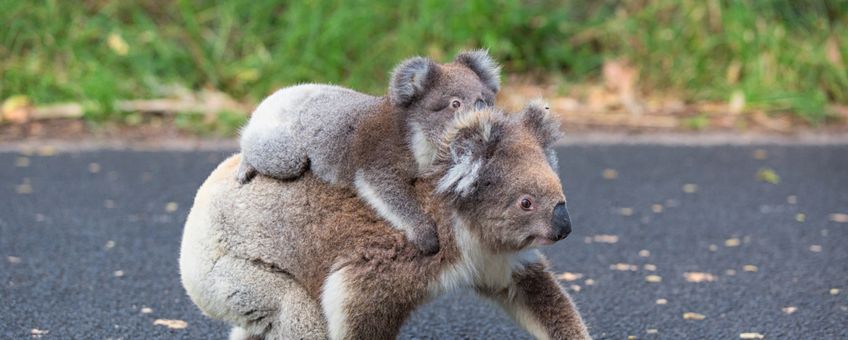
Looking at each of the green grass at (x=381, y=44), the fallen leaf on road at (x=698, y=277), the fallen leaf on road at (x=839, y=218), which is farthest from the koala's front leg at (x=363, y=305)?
the green grass at (x=381, y=44)

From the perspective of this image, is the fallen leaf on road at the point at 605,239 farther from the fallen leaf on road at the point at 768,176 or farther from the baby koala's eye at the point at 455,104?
the baby koala's eye at the point at 455,104

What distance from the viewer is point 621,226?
630 centimetres

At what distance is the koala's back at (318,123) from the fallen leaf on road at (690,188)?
3795 mm

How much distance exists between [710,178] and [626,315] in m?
3.07

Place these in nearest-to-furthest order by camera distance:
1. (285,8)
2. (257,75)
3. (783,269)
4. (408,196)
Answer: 1. (408,196)
2. (783,269)
3. (257,75)
4. (285,8)

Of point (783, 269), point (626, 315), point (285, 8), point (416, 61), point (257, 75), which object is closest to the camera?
point (416, 61)

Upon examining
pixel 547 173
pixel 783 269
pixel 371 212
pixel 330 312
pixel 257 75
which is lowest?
pixel 257 75

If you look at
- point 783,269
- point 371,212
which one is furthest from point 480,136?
point 783,269

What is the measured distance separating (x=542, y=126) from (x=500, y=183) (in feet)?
0.85

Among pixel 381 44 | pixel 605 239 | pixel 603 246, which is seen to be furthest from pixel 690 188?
pixel 381 44

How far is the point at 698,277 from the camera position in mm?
5316

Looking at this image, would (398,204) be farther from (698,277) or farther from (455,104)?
(698,277)

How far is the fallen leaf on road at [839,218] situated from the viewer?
6402 millimetres

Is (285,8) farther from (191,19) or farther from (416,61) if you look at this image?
(416,61)
